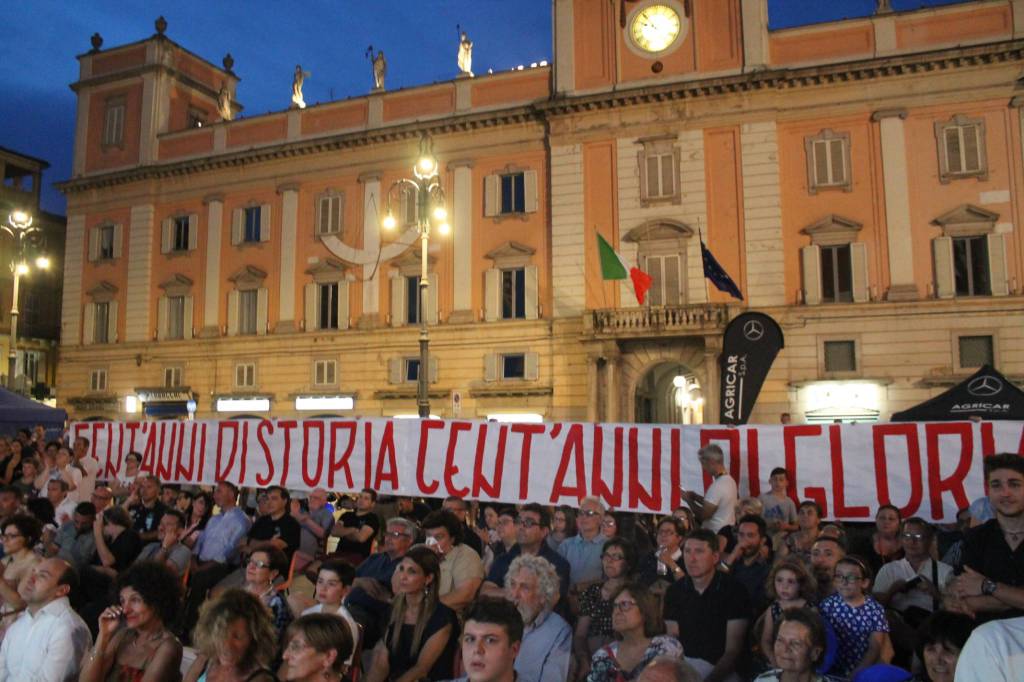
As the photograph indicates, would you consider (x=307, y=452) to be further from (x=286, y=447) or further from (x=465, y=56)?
(x=465, y=56)

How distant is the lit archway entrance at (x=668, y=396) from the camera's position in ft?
93.8

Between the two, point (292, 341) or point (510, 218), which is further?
point (292, 341)

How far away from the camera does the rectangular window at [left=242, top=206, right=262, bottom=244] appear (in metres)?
33.8

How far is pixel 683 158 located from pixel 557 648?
23.8m

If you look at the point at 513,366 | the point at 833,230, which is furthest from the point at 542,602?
the point at 513,366

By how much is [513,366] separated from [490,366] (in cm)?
82

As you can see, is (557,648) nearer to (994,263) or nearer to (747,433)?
(747,433)

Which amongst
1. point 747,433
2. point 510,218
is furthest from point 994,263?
point 747,433

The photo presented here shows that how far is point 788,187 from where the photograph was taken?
87.0 ft


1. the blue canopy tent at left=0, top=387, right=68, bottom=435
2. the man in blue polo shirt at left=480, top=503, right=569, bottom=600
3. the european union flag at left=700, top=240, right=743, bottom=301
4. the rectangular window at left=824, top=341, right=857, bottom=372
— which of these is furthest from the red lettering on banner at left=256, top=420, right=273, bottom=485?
the rectangular window at left=824, top=341, right=857, bottom=372

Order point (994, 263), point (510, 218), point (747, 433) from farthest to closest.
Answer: point (510, 218) < point (994, 263) < point (747, 433)

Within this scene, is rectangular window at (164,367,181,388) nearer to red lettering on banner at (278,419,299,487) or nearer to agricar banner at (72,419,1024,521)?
agricar banner at (72,419,1024,521)

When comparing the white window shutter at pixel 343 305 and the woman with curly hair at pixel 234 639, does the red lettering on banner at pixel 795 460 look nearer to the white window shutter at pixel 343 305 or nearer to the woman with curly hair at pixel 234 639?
the woman with curly hair at pixel 234 639

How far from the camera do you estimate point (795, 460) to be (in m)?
9.34
